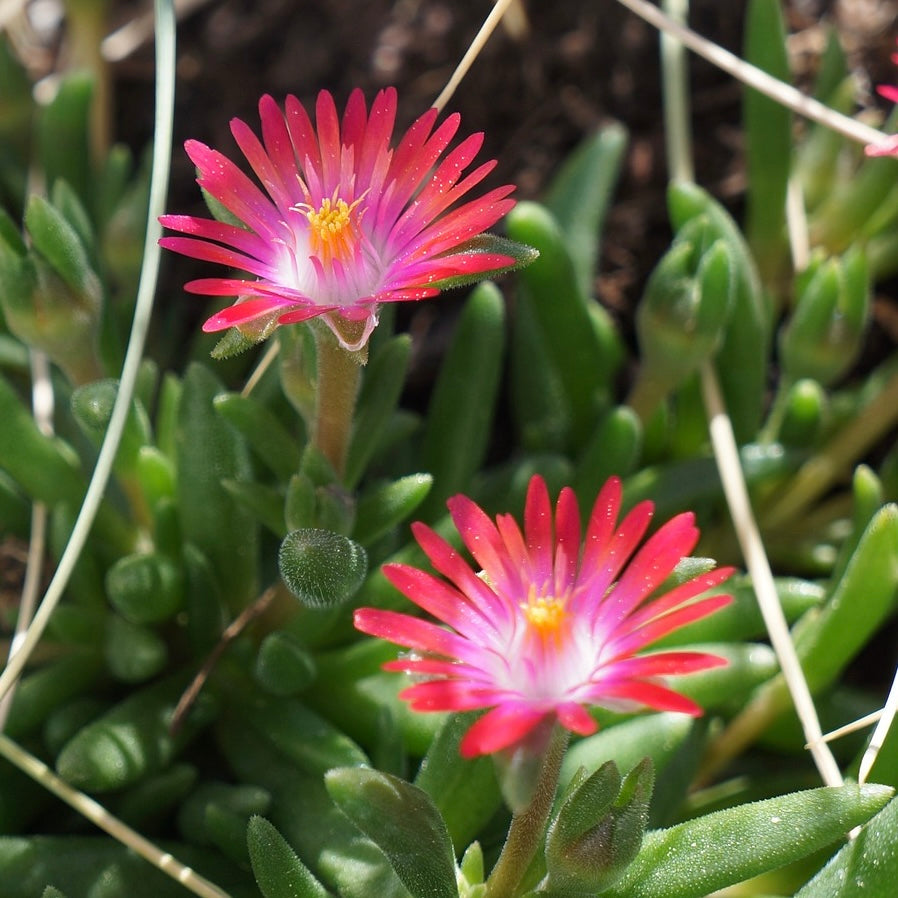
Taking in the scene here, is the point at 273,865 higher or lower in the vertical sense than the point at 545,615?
lower

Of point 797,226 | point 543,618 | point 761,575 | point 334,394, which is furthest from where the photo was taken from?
point 797,226

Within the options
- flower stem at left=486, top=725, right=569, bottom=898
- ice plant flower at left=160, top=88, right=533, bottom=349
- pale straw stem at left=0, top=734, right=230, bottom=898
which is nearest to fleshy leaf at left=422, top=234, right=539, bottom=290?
ice plant flower at left=160, top=88, right=533, bottom=349

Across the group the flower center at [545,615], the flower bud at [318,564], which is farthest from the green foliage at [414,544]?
the flower center at [545,615]

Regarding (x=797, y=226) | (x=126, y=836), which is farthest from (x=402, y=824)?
(x=797, y=226)

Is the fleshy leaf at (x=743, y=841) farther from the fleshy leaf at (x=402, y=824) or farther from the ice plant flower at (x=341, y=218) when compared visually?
the ice plant flower at (x=341, y=218)

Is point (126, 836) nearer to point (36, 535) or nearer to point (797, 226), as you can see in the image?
point (36, 535)

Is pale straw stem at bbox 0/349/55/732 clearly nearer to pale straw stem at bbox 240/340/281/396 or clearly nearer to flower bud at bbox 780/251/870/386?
pale straw stem at bbox 240/340/281/396

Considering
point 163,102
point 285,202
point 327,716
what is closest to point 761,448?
point 327,716
